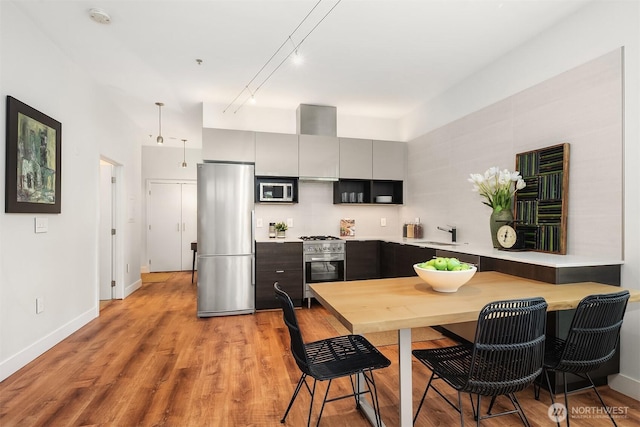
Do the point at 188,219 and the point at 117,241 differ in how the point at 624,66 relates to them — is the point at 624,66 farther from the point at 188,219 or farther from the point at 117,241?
the point at 188,219

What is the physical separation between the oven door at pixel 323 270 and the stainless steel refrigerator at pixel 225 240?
72cm

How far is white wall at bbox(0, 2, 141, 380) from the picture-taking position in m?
2.41

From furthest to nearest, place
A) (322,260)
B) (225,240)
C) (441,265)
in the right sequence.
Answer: (322,260)
(225,240)
(441,265)

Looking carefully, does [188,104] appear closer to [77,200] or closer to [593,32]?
[77,200]

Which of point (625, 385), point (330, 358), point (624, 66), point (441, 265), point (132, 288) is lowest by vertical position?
point (132, 288)

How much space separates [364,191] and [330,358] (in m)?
3.43

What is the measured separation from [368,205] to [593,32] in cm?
315

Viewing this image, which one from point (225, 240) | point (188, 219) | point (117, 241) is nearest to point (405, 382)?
point (225, 240)

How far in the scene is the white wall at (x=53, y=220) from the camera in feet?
7.91

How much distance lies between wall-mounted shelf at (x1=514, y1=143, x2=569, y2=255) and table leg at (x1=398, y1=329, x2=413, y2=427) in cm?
189

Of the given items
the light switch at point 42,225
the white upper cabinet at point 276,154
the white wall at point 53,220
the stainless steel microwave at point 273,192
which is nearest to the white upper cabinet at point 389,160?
the white upper cabinet at point 276,154

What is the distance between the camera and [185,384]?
2328mm

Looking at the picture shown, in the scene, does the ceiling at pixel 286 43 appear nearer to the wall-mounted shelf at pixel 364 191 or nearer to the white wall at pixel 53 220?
the white wall at pixel 53 220

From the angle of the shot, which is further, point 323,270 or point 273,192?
point 273,192
